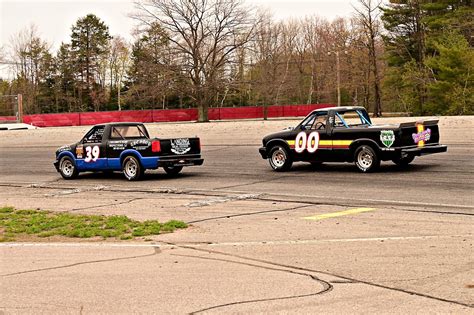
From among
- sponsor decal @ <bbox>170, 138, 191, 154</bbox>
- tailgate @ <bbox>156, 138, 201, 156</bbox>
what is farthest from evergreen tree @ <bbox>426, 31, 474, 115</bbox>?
sponsor decal @ <bbox>170, 138, 191, 154</bbox>

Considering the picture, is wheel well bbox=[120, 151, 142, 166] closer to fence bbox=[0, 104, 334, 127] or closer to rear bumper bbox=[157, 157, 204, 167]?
rear bumper bbox=[157, 157, 204, 167]

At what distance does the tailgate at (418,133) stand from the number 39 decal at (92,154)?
899 cm

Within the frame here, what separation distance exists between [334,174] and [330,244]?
9474mm

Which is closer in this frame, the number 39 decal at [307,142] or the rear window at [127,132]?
the number 39 decal at [307,142]

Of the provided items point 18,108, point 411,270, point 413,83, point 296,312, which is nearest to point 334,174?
point 411,270

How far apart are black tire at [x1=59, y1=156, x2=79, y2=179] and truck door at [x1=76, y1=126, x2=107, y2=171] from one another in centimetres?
32

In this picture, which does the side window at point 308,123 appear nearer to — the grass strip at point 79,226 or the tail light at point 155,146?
the tail light at point 155,146

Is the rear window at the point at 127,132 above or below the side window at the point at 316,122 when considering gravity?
below

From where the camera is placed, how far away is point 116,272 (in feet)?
24.8

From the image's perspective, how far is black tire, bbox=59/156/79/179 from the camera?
21281mm

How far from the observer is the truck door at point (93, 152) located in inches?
800

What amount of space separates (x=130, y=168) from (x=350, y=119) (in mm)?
6485

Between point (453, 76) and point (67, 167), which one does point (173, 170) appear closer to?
point (67, 167)

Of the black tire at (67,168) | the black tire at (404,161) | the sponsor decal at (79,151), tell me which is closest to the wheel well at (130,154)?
the sponsor decal at (79,151)
